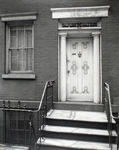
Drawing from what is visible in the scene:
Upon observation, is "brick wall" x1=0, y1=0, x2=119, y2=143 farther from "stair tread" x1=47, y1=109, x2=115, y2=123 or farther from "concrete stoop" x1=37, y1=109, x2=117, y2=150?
"concrete stoop" x1=37, y1=109, x2=117, y2=150

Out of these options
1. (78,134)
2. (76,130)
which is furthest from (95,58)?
(78,134)

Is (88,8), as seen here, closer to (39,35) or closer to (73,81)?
(39,35)

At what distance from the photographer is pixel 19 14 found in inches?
265

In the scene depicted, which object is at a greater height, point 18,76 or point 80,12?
point 80,12

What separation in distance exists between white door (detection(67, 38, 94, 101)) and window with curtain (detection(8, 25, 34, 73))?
162cm

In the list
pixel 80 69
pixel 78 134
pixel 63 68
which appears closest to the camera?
pixel 78 134

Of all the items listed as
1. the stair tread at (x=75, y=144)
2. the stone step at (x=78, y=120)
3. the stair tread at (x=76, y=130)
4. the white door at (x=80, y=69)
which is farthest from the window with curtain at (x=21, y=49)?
the stair tread at (x=75, y=144)

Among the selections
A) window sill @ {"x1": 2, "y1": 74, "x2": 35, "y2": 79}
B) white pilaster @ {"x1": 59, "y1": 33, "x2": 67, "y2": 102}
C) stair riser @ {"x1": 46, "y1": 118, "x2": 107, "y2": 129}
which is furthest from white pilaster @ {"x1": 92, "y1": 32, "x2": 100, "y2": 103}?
window sill @ {"x1": 2, "y1": 74, "x2": 35, "y2": 79}

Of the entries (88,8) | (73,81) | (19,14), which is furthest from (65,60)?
(19,14)

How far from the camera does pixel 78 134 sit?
15.6ft

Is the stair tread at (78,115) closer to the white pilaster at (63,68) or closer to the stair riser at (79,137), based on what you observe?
the stair riser at (79,137)

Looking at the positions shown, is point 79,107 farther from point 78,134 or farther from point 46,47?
point 46,47

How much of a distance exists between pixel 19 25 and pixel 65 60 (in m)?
2.44

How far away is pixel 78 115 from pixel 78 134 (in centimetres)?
96
